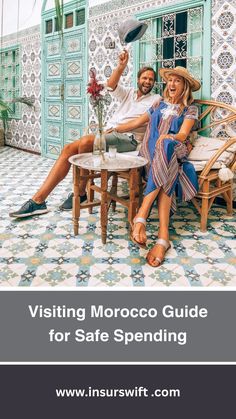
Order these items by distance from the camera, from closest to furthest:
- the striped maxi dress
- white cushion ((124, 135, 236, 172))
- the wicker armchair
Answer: the striped maxi dress < the wicker armchair < white cushion ((124, 135, 236, 172))

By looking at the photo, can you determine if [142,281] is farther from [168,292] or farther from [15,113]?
[15,113]

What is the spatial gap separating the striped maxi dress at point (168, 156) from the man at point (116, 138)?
38 centimetres

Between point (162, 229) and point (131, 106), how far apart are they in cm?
167

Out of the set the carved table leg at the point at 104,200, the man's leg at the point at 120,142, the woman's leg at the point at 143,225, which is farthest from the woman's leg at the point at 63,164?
the woman's leg at the point at 143,225

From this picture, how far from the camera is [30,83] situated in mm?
7445

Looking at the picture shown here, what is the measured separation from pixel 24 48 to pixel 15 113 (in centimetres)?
132

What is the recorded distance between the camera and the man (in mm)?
3584

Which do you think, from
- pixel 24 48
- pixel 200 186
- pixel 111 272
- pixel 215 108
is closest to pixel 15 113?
pixel 24 48

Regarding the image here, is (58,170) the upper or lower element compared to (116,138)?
lower

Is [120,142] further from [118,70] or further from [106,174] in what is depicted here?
[106,174]

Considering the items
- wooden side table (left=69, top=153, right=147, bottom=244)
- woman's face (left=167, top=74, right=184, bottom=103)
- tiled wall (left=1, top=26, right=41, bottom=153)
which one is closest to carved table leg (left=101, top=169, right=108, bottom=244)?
wooden side table (left=69, top=153, right=147, bottom=244)

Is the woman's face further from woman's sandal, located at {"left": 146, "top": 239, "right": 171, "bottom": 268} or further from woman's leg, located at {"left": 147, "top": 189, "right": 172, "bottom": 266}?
woman's sandal, located at {"left": 146, "top": 239, "right": 171, "bottom": 268}

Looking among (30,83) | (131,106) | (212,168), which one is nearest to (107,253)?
(212,168)

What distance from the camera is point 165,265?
2.66 metres
